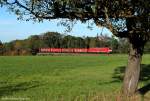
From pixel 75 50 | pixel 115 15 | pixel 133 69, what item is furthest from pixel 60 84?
pixel 75 50

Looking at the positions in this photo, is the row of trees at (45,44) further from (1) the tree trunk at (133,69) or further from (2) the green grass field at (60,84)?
(1) the tree trunk at (133,69)

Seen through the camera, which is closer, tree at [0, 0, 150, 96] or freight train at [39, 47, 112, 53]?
tree at [0, 0, 150, 96]

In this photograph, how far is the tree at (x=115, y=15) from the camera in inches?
595

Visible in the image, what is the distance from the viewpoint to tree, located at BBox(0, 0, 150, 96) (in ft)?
49.6

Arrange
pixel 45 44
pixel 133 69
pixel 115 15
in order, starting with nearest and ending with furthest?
pixel 115 15, pixel 133 69, pixel 45 44

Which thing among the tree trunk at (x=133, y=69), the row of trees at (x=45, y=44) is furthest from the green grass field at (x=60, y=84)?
the row of trees at (x=45, y=44)

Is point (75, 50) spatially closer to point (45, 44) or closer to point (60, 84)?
point (45, 44)

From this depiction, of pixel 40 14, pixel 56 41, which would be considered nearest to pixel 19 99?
pixel 40 14

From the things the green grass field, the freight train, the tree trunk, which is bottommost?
the freight train

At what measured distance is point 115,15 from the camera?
51.5ft

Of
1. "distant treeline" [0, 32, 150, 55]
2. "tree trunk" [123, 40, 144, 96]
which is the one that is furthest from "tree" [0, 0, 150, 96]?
"distant treeline" [0, 32, 150, 55]

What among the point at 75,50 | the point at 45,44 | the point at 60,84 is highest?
the point at 45,44

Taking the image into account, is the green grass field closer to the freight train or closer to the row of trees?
the freight train

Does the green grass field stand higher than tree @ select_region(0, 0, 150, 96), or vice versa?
tree @ select_region(0, 0, 150, 96)
